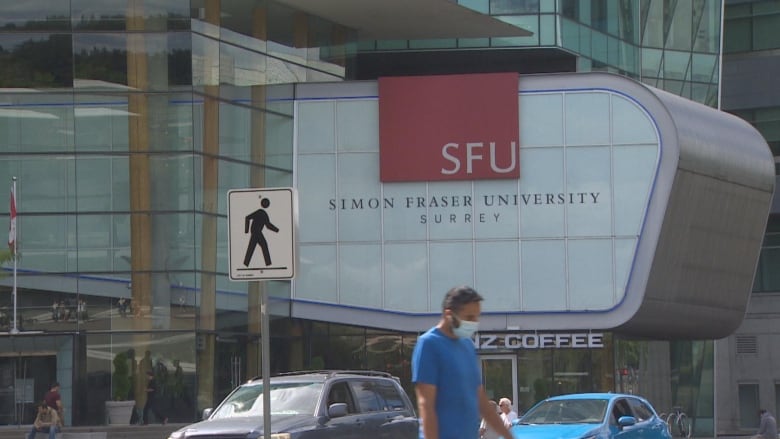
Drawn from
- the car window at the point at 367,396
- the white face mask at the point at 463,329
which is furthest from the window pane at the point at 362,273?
the white face mask at the point at 463,329

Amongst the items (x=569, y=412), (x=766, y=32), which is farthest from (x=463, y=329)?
A: (x=766, y=32)

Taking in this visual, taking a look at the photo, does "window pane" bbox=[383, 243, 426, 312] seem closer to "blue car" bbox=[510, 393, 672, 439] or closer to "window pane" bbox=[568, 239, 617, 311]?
"window pane" bbox=[568, 239, 617, 311]

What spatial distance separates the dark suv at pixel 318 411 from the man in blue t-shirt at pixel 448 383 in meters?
8.13

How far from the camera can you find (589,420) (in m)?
21.7

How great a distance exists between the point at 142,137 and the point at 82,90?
6.25 ft

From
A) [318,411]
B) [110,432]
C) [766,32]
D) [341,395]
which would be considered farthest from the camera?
[766,32]

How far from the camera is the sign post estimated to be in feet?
38.5

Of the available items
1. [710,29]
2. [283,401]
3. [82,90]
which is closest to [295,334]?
[82,90]

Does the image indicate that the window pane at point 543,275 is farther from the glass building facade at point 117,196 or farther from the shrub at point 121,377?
the shrub at point 121,377

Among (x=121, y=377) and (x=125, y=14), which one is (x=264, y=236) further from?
(x=125, y=14)

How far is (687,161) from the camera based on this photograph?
136ft

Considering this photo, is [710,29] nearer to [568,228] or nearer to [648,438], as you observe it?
[568,228]

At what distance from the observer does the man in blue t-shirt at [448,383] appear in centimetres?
919

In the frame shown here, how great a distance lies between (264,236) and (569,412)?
11.2m
